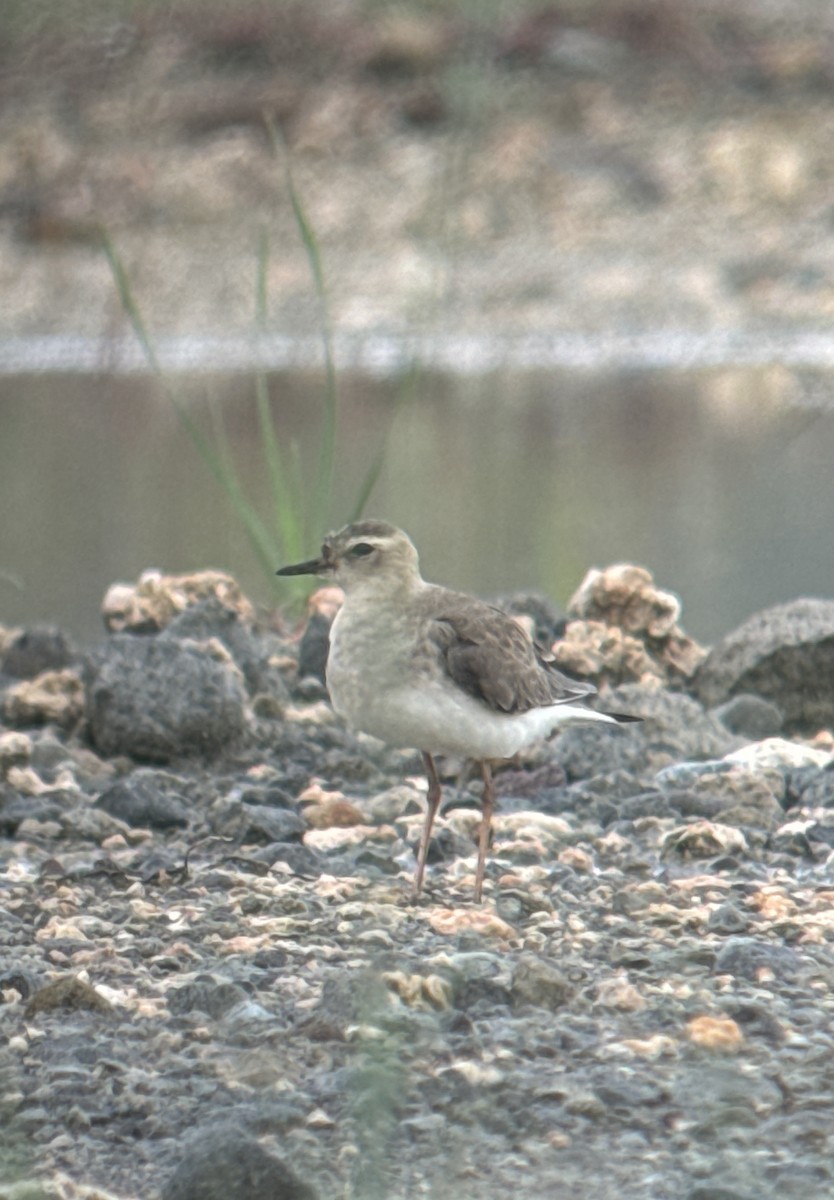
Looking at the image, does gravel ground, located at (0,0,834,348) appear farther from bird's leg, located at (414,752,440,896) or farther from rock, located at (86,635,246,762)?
bird's leg, located at (414,752,440,896)

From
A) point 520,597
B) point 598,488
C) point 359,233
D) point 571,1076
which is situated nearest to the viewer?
point 571,1076

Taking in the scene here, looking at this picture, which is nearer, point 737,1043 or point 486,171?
point 737,1043

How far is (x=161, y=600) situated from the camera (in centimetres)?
535

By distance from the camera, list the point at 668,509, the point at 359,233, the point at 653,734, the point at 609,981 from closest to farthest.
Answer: the point at 609,981
the point at 653,734
the point at 668,509
the point at 359,233

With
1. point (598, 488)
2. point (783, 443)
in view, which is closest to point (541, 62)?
point (783, 443)

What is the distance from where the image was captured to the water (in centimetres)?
738

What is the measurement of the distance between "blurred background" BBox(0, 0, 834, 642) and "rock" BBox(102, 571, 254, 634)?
4.36 meters

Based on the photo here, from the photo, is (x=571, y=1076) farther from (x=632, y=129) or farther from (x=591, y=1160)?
(x=632, y=129)

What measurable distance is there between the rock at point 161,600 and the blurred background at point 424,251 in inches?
172

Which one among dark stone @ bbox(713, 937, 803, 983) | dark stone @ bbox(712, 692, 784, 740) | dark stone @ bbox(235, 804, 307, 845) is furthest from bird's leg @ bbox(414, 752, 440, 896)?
dark stone @ bbox(712, 692, 784, 740)

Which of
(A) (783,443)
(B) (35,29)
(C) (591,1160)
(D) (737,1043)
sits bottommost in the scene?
(C) (591,1160)

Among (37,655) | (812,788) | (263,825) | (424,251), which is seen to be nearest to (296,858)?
(263,825)

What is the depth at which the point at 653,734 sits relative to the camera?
434 centimetres

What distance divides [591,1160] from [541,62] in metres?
18.2
